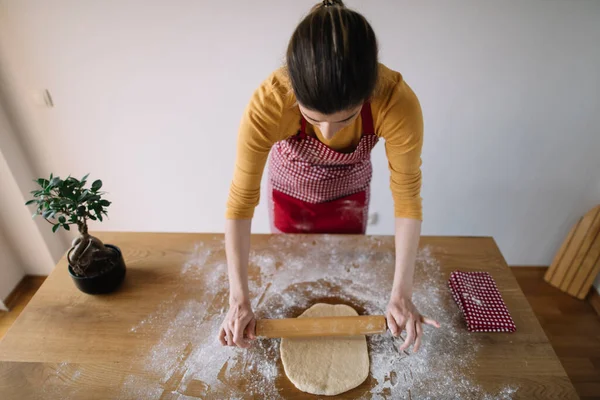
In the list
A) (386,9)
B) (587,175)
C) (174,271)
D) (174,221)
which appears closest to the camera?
(174,271)

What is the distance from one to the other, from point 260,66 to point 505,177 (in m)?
1.39

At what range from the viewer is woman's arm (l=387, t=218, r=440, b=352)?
38.8 inches

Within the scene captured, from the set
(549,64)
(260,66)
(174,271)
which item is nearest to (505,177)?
(549,64)

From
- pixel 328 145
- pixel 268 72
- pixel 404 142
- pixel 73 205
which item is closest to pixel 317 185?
pixel 328 145

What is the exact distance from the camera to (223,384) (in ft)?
3.07

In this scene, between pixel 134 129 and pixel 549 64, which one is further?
pixel 134 129

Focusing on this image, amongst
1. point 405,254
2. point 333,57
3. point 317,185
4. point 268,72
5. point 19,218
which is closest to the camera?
point 333,57

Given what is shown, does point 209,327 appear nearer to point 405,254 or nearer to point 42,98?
point 405,254

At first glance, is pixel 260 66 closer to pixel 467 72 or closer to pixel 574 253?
pixel 467 72

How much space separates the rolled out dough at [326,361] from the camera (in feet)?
3.04

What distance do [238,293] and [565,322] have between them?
→ 1.90 metres

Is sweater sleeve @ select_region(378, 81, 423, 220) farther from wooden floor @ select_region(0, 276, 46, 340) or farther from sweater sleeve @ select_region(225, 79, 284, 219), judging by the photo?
wooden floor @ select_region(0, 276, 46, 340)

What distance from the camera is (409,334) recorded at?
3.20 ft

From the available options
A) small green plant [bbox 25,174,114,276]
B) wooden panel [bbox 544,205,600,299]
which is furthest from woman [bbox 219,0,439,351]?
wooden panel [bbox 544,205,600,299]
